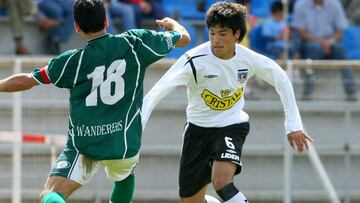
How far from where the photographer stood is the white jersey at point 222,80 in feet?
28.2

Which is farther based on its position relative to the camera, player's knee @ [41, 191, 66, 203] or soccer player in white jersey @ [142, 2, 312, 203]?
soccer player in white jersey @ [142, 2, 312, 203]

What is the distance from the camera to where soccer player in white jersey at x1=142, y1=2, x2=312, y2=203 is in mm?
8531

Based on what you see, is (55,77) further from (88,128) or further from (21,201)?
(21,201)

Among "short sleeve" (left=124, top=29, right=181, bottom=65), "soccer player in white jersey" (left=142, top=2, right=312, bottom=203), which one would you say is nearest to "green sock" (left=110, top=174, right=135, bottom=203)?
"soccer player in white jersey" (left=142, top=2, right=312, bottom=203)

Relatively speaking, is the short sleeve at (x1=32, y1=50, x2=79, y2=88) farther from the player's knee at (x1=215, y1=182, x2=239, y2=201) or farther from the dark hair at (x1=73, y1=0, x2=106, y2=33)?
the player's knee at (x1=215, y1=182, x2=239, y2=201)

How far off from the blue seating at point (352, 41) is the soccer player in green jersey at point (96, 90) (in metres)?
6.99

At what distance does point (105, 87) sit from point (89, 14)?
21.7 inches

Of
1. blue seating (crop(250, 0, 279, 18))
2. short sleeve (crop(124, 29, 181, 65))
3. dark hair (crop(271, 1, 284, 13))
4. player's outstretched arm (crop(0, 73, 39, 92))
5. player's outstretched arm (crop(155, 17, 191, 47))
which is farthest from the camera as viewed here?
blue seating (crop(250, 0, 279, 18))

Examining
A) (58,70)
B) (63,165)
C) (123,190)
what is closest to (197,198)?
(123,190)

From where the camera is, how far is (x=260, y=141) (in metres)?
12.4

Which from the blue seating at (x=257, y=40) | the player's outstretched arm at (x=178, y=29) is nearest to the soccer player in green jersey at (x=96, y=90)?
the player's outstretched arm at (x=178, y=29)

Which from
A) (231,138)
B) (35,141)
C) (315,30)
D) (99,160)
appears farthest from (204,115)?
(315,30)

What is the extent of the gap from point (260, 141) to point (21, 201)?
2.85 m

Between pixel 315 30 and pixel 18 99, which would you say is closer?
pixel 18 99
